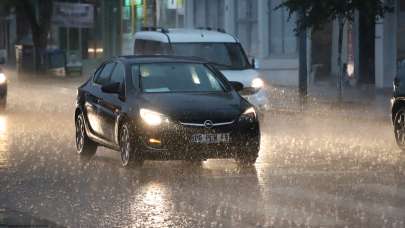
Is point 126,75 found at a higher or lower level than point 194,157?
higher

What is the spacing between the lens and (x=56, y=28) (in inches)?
2697

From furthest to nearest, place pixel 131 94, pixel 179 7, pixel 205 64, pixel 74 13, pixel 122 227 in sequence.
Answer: pixel 74 13 < pixel 179 7 < pixel 205 64 < pixel 131 94 < pixel 122 227

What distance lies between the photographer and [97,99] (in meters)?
15.5

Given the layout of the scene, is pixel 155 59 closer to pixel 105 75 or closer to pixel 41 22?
pixel 105 75

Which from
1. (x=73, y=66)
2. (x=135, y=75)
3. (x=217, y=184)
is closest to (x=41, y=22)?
(x=73, y=66)

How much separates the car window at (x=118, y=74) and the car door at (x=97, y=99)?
6.2 inches

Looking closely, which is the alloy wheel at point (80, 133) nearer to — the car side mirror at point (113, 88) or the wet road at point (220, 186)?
the wet road at point (220, 186)

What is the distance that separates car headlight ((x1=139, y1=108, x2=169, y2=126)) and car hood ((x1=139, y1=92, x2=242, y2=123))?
0.05 metres

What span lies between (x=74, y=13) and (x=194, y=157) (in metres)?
43.2

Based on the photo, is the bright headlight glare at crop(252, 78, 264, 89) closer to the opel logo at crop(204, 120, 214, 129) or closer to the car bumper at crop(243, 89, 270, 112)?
the car bumper at crop(243, 89, 270, 112)

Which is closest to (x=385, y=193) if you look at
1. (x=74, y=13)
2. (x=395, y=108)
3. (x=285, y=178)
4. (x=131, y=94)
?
(x=285, y=178)

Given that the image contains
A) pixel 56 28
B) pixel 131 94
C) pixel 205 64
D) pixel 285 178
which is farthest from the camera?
pixel 56 28

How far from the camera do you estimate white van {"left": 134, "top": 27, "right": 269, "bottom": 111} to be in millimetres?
21984

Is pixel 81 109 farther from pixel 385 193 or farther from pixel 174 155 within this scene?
pixel 385 193
